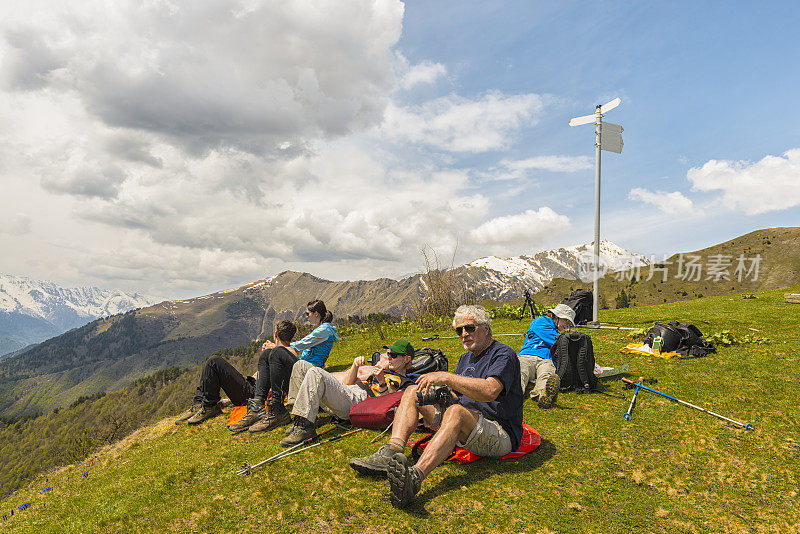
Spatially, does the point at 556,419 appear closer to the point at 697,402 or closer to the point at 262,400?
the point at 697,402

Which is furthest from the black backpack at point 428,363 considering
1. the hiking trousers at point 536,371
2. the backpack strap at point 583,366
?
the backpack strap at point 583,366

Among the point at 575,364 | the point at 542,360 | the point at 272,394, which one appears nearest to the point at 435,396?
the point at 272,394

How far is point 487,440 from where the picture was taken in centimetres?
491

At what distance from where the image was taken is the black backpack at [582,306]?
16.8 meters

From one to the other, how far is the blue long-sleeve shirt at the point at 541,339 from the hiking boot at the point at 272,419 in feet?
16.8

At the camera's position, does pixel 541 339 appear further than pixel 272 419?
Yes

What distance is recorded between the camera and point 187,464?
19.6 ft

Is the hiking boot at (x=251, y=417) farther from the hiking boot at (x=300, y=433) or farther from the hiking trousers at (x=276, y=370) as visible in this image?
the hiking boot at (x=300, y=433)

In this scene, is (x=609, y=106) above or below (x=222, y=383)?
above

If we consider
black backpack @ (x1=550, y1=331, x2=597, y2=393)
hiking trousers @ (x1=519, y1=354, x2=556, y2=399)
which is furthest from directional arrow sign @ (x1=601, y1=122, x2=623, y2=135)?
hiking trousers @ (x1=519, y1=354, x2=556, y2=399)

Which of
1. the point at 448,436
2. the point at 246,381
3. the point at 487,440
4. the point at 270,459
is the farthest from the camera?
the point at 246,381

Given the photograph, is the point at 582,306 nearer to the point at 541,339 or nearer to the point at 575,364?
the point at 541,339

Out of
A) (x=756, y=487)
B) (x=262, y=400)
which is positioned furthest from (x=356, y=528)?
(x=756, y=487)

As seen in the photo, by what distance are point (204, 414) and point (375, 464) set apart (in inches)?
202
